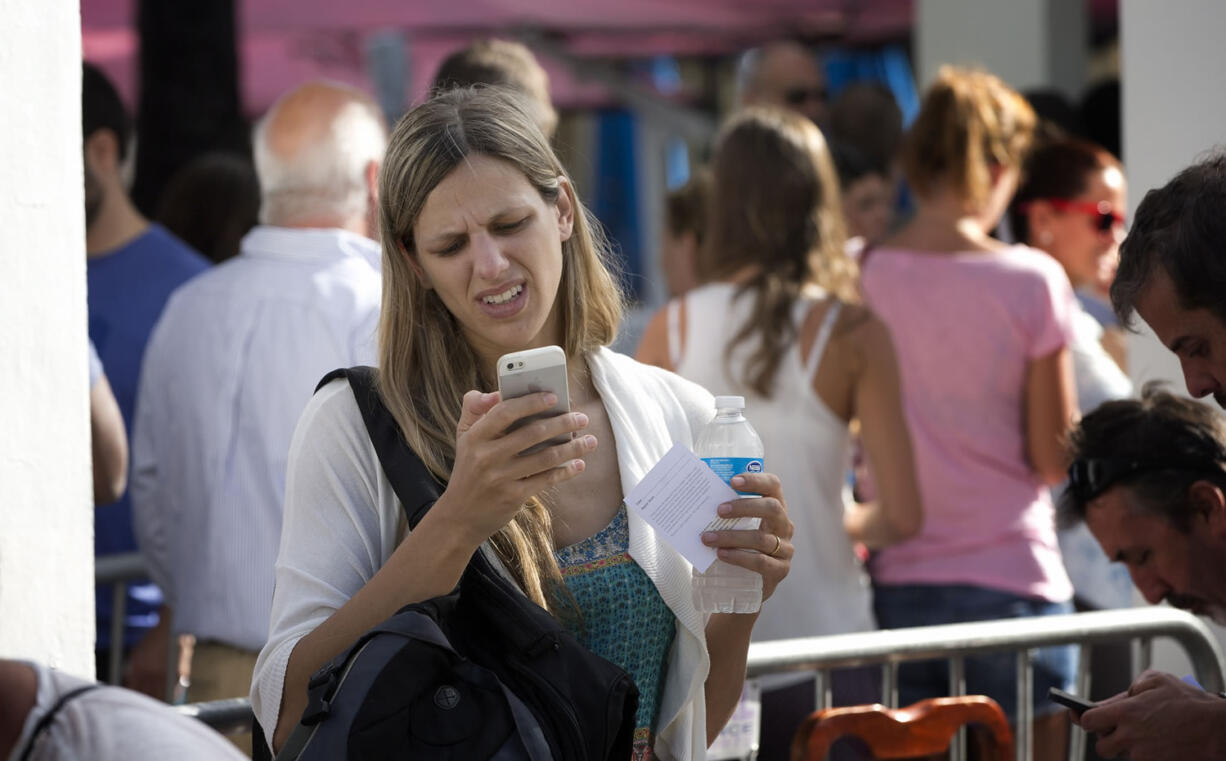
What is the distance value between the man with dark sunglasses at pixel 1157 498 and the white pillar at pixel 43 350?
1746 mm

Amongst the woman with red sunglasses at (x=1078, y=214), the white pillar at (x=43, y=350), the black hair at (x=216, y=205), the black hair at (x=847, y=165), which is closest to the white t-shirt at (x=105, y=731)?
the white pillar at (x=43, y=350)

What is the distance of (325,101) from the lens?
3.70 metres

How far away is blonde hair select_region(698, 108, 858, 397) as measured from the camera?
3750 mm

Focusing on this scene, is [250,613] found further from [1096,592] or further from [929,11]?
[929,11]

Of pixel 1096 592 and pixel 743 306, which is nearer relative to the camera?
pixel 743 306

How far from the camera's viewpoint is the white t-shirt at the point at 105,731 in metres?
1.49

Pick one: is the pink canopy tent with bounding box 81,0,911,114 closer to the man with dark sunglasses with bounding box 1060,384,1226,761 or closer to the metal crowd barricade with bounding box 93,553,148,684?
the metal crowd barricade with bounding box 93,553,148,684

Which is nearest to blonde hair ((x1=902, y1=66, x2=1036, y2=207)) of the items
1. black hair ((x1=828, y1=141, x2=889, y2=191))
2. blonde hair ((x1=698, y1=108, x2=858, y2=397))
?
blonde hair ((x1=698, y1=108, x2=858, y2=397))

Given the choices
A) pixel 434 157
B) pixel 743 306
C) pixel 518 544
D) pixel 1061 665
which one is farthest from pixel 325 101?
pixel 1061 665

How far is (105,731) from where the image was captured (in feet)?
4.94

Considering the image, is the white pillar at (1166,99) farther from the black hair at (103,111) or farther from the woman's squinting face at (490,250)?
the black hair at (103,111)

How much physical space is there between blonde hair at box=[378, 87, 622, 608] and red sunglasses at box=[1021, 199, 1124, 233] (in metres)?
2.68

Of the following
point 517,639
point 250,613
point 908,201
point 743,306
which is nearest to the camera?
point 517,639

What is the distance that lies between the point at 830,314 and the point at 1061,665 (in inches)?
39.6
